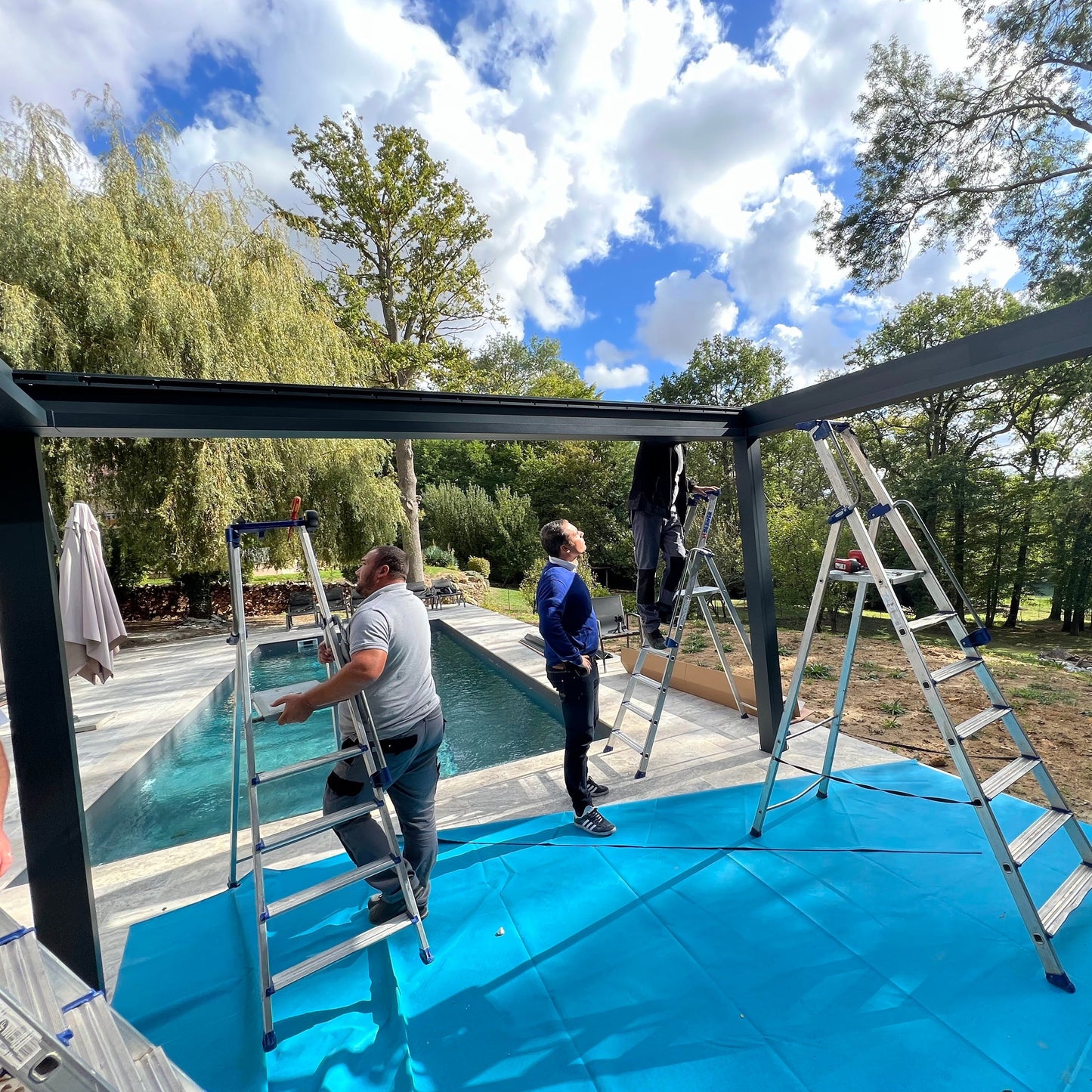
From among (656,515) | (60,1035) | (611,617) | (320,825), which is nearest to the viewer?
(60,1035)

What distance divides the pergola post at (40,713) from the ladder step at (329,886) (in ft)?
2.82

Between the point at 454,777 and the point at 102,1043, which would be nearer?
the point at 102,1043

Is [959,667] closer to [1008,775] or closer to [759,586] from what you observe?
[1008,775]

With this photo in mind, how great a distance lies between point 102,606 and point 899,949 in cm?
448

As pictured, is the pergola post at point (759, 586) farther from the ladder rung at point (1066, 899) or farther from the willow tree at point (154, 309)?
the willow tree at point (154, 309)

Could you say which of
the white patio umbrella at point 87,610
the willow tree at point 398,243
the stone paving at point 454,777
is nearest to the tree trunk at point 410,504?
the willow tree at point 398,243

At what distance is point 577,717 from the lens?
3074mm

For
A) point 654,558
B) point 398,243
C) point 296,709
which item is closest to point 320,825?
point 296,709

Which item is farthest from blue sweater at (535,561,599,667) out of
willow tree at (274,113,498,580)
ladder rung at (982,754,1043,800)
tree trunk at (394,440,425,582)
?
tree trunk at (394,440,425,582)

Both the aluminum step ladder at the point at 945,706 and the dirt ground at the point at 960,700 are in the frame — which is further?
the dirt ground at the point at 960,700

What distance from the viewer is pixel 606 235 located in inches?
811

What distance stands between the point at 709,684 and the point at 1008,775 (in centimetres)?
296

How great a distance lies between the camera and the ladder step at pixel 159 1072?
126cm

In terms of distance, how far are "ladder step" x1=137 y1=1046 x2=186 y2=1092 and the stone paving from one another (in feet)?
4.36
